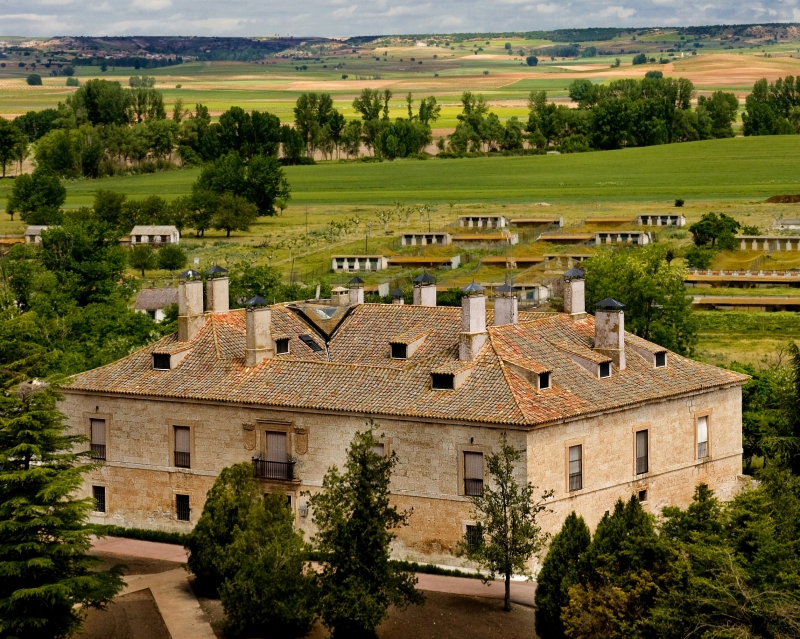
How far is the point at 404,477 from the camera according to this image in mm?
52594

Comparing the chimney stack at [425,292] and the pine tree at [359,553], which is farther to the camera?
the chimney stack at [425,292]

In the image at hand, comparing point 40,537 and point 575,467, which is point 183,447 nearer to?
point 40,537

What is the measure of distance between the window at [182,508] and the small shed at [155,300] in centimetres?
5538

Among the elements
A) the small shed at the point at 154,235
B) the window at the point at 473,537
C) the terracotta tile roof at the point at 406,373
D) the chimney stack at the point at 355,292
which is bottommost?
the small shed at the point at 154,235

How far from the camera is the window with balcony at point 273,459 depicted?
54844mm

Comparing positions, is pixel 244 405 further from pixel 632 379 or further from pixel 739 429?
pixel 739 429

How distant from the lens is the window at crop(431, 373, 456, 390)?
173 feet

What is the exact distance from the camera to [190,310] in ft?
Answer: 194

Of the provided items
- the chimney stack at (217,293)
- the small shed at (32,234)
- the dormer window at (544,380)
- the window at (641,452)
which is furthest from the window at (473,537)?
the small shed at (32,234)

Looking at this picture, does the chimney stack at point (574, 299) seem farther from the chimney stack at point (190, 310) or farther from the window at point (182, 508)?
the window at point (182, 508)

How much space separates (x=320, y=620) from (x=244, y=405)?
9.94m

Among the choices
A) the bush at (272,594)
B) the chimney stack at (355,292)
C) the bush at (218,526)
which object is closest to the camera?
the bush at (272,594)

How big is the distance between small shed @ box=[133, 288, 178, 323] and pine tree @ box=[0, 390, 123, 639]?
→ 66.7 metres

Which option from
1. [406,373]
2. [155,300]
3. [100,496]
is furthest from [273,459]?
[155,300]
